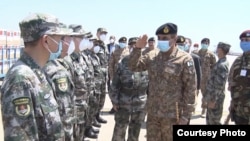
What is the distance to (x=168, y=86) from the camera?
427 cm

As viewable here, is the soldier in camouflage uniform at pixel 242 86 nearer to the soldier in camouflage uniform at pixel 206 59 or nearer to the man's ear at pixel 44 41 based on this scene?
the man's ear at pixel 44 41

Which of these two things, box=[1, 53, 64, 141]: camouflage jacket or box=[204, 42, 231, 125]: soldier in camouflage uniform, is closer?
box=[1, 53, 64, 141]: camouflage jacket

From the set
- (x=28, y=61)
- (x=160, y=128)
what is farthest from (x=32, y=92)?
(x=160, y=128)

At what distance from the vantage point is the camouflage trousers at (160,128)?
428 cm

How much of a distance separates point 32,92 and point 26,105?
101 mm

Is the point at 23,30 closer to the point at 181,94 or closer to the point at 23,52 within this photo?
the point at 23,52

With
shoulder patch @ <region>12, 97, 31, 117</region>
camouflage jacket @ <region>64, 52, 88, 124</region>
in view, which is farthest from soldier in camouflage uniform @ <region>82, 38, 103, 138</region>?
shoulder patch @ <region>12, 97, 31, 117</region>

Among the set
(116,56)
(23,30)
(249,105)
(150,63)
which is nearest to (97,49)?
(116,56)

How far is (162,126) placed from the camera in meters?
4.32

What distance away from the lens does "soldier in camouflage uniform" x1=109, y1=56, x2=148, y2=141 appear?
5594 mm

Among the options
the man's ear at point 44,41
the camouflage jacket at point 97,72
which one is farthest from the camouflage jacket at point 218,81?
the man's ear at point 44,41

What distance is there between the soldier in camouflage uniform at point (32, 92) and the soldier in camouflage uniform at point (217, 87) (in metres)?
4.46

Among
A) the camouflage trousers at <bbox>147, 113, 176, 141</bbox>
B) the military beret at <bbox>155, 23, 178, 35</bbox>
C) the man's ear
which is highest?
the military beret at <bbox>155, 23, 178, 35</bbox>

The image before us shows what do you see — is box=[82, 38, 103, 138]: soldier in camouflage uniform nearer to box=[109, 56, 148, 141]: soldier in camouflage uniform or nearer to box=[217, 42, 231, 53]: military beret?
box=[109, 56, 148, 141]: soldier in camouflage uniform
